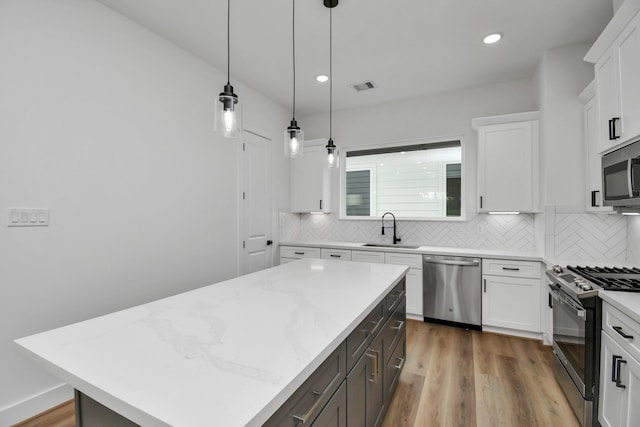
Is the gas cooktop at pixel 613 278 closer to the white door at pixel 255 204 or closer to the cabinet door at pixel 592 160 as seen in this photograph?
the cabinet door at pixel 592 160

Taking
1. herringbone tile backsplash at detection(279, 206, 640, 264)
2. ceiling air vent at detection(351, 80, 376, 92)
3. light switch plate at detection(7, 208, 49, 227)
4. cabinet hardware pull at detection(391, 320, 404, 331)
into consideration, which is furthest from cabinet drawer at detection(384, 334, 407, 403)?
ceiling air vent at detection(351, 80, 376, 92)

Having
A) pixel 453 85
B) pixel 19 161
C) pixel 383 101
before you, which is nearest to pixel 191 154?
pixel 19 161

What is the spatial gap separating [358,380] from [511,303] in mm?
2613

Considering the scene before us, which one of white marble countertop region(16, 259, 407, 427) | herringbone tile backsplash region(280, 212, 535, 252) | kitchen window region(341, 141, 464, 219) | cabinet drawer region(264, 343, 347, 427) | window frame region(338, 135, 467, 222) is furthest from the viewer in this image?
kitchen window region(341, 141, 464, 219)

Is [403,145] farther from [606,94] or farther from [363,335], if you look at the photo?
[363,335]

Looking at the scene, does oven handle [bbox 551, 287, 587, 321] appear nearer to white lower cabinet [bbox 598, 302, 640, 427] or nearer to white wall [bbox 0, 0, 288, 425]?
white lower cabinet [bbox 598, 302, 640, 427]

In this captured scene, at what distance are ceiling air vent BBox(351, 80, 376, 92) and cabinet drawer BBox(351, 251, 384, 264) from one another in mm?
2154

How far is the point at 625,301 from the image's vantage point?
1.56m

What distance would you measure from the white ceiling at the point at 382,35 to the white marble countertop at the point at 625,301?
87.8 inches

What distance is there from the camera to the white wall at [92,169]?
6.43 feet

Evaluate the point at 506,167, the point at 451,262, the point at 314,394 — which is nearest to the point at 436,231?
the point at 451,262

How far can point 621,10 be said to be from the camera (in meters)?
1.77

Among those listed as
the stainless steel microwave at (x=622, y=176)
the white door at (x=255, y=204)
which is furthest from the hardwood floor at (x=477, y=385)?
the white door at (x=255, y=204)

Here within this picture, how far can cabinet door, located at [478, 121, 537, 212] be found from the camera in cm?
330
